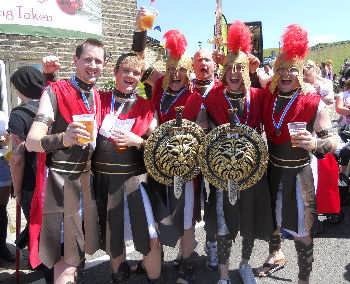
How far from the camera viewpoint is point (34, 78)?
350 centimetres

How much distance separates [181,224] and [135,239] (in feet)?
1.44

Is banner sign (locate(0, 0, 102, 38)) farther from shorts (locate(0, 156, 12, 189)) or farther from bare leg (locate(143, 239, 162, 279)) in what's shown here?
bare leg (locate(143, 239, 162, 279))

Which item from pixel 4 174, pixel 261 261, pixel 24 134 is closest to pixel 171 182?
pixel 24 134

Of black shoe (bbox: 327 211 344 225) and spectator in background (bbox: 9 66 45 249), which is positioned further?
black shoe (bbox: 327 211 344 225)

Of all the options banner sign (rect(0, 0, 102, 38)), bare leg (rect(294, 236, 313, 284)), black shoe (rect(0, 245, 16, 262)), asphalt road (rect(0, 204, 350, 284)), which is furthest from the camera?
banner sign (rect(0, 0, 102, 38))

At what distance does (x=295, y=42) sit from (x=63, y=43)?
568 cm

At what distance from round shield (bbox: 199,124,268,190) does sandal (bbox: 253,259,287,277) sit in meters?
1.17

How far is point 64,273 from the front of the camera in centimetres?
284

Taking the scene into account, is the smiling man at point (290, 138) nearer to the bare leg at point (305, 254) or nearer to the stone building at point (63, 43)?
the bare leg at point (305, 254)

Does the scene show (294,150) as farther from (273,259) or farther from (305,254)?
(273,259)

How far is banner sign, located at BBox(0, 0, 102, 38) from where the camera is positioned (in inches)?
271

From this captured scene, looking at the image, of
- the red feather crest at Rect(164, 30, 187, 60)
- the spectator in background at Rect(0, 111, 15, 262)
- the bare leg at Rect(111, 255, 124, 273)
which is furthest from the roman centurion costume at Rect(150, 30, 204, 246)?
the spectator in background at Rect(0, 111, 15, 262)

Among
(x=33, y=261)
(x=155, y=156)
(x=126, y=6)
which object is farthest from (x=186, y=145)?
(x=126, y=6)

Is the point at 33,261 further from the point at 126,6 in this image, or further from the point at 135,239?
the point at 126,6
